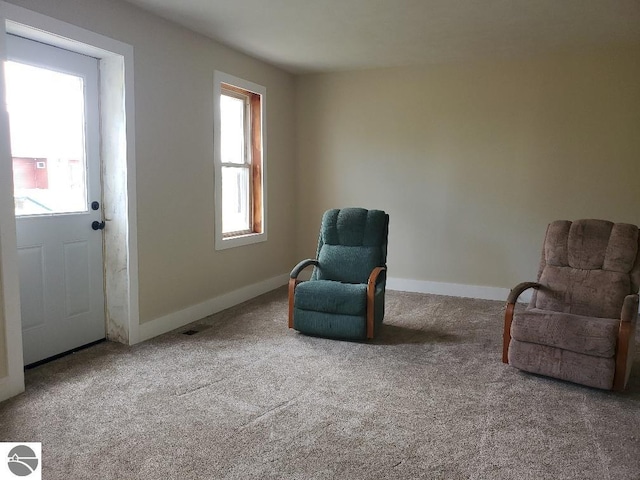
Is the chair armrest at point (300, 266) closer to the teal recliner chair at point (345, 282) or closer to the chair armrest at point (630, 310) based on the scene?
the teal recliner chair at point (345, 282)

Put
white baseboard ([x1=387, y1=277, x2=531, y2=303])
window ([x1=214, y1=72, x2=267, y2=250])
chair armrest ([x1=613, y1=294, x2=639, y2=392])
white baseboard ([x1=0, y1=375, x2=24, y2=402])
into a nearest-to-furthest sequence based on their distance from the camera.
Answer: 1. white baseboard ([x1=0, y1=375, x2=24, y2=402])
2. chair armrest ([x1=613, y1=294, x2=639, y2=392])
3. window ([x1=214, y1=72, x2=267, y2=250])
4. white baseboard ([x1=387, y1=277, x2=531, y2=303])

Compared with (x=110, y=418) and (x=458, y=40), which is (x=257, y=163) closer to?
(x=458, y=40)

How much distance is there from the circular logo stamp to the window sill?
2605mm

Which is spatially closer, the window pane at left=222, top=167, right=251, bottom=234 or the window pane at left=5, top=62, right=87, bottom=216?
the window pane at left=5, top=62, right=87, bottom=216

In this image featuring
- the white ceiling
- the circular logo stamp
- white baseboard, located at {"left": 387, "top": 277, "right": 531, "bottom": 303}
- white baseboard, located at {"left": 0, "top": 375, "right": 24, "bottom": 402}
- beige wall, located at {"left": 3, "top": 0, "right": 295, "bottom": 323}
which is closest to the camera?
the circular logo stamp

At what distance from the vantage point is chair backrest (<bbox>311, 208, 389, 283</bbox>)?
4.15 meters

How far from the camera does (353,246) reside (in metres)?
4.24

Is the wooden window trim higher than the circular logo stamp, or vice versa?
the wooden window trim

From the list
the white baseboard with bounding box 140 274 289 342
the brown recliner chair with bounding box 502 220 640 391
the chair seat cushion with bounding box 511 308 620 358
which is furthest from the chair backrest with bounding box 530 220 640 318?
the white baseboard with bounding box 140 274 289 342

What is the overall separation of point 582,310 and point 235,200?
11.2 ft

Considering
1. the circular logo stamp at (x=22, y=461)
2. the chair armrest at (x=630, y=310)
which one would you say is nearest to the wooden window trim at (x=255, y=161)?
the circular logo stamp at (x=22, y=461)

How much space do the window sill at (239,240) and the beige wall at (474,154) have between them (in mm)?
885

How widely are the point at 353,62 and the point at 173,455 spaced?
4306 mm

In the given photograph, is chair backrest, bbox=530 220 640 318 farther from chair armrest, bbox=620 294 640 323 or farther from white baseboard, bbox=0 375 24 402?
white baseboard, bbox=0 375 24 402
